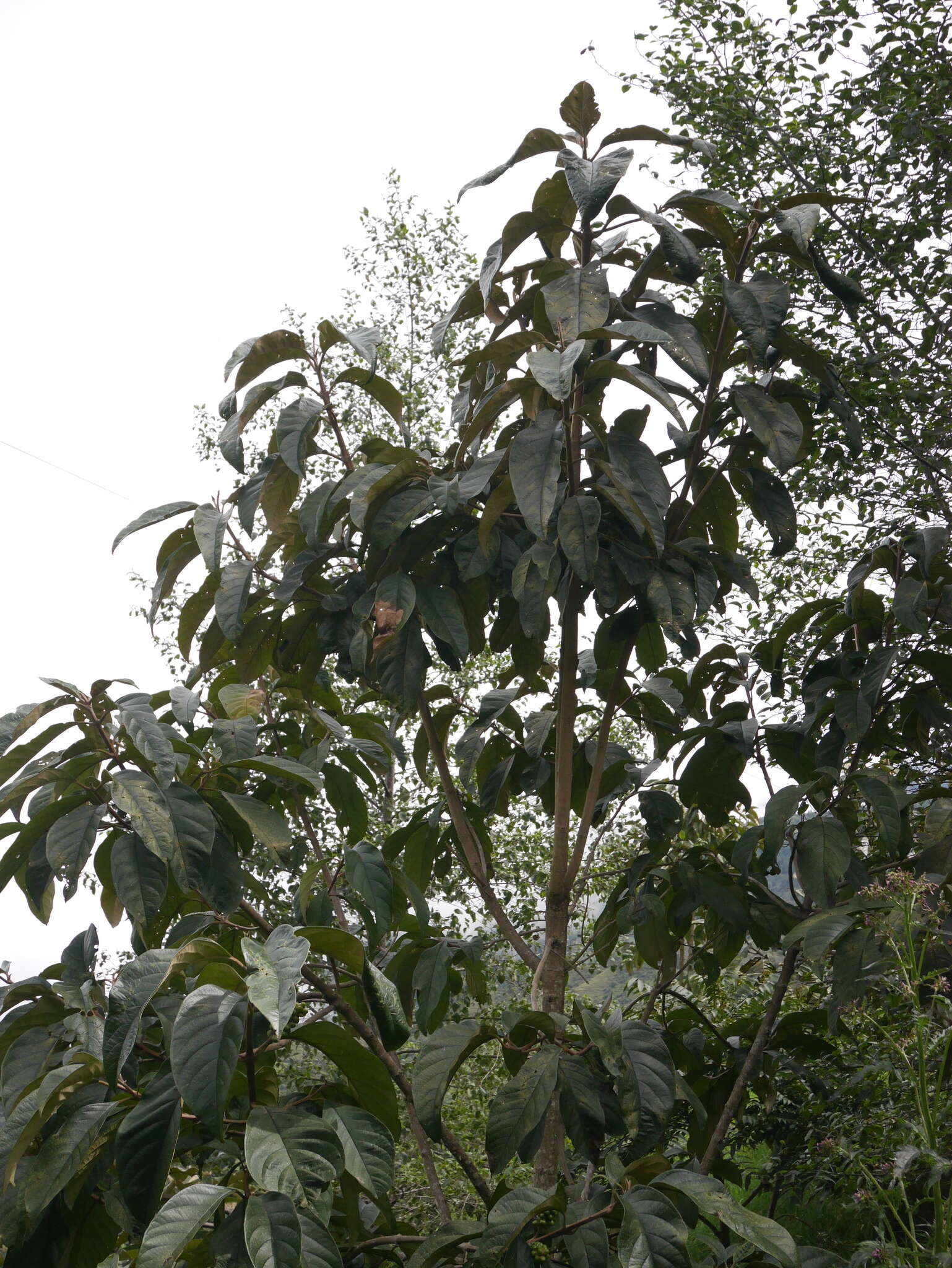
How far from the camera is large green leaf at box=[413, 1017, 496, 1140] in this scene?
1.01 meters

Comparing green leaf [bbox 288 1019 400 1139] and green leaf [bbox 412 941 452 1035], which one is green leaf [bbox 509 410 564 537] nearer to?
green leaf [bbox 288 1019 400 1139]

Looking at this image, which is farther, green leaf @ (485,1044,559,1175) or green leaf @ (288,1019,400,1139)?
green leaf @ (485,1044,559,1175)

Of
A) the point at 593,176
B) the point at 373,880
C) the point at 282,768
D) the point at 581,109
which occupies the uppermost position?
the point at 581,109

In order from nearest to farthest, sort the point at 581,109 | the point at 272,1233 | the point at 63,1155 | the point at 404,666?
the point at 272,1233, the point at 63,1155, the point at 581,109, the point at 404,666

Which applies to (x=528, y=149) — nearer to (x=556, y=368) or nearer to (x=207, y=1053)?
(x=556, y=368)

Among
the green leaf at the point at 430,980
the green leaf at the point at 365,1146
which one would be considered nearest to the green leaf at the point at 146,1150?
the green leaf at the point at 365,1146

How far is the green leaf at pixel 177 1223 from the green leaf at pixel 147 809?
0.28 m

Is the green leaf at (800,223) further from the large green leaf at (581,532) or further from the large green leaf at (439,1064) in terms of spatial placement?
the large green leaf at (439,1064)

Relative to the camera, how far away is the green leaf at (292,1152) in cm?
73

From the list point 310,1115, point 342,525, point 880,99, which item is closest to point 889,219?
point 880,99

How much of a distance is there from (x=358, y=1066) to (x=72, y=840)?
1.13ft

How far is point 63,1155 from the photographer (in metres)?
0.83

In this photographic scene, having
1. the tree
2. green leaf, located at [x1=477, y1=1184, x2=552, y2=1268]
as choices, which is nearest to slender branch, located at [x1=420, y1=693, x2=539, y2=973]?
the tree

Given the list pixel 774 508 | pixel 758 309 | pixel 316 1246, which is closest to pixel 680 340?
pixel 758 309
